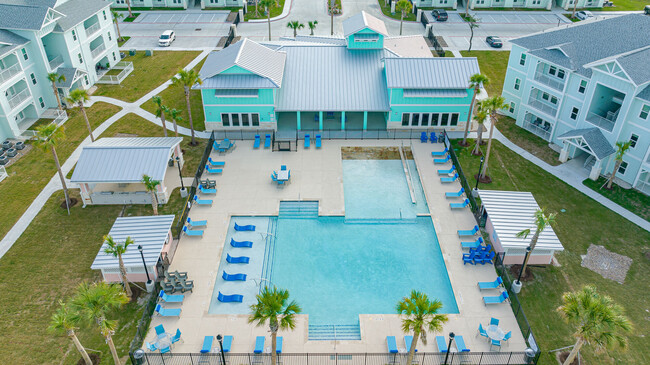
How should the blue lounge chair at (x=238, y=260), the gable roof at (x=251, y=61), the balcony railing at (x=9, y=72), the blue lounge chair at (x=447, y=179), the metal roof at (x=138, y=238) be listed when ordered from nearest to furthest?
the metal roof at (x=138, y=238) < the blue lounge chair at (x=238, y=260) < the blue lounge chair at (x=447, y=179) < the balcony railing at (x=9, y=72) < the gable roof at (x=251, y=61)

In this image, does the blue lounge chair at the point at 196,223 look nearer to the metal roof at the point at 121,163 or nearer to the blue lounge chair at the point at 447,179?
the metal roof at the point at 121,163

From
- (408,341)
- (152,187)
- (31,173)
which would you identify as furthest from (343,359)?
(31,173)

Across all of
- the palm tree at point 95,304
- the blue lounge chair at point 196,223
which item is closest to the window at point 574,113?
the blue lounge chair at point 196,223

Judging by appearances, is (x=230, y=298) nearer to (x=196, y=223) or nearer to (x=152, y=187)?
(x=196, y=223)

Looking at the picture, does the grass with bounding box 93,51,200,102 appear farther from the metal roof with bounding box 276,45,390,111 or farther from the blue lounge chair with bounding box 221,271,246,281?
the blue lounge chair with bounding box 221,271,246,281

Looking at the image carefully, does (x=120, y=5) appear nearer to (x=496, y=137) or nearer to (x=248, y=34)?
(x=248, y=34)

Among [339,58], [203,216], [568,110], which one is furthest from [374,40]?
[203,216]
